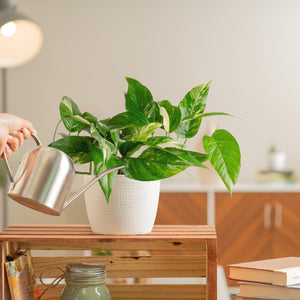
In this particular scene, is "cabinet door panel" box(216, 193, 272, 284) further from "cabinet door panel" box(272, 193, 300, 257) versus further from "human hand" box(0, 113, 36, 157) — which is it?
"human hand" box(0, 113, 36, 157)

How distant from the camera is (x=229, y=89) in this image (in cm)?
443

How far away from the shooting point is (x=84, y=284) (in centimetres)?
→ 122

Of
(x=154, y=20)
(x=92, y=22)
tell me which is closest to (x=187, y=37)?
Answer: (x=154, y=20)

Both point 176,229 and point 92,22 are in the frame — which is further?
point 92,22

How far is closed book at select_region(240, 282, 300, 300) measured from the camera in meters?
1.27

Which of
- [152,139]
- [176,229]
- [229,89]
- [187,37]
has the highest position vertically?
[187,37]

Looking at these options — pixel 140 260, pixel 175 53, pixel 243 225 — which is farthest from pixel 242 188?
pixel 140 260

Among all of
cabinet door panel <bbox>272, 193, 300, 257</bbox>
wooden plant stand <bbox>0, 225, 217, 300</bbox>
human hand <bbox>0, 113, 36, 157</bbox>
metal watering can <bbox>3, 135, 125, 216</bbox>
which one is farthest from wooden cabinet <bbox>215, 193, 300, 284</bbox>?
metal watering can <bbox>3, 135, 125, 216</bbox>

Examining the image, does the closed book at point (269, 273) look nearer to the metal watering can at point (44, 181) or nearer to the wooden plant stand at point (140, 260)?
the wooden plant stand at point (140, 260)

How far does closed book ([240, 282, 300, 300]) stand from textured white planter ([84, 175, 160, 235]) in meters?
0.28

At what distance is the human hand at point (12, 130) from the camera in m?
1.10

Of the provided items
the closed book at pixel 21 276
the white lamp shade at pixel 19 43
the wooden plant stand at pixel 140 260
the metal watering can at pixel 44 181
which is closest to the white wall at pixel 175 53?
the white lamp shade at pixel 19 43

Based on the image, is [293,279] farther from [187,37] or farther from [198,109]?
[187,37]

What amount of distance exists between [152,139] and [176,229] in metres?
0.29
